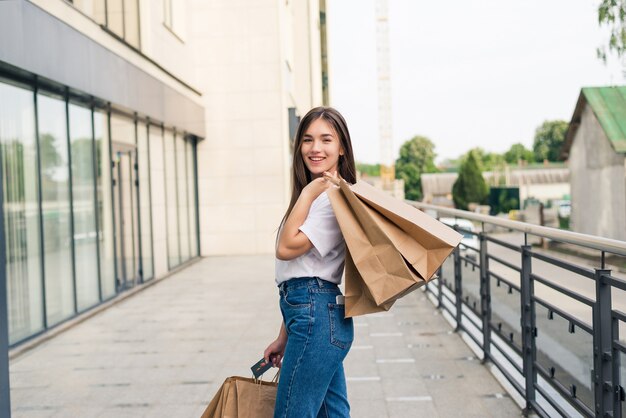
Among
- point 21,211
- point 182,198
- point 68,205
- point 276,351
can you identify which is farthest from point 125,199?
point 276,351

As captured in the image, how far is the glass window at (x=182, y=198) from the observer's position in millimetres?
13484

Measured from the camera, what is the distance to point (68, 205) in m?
7.70

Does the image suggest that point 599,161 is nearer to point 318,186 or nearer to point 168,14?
point 168,14

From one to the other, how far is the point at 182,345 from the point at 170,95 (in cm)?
679

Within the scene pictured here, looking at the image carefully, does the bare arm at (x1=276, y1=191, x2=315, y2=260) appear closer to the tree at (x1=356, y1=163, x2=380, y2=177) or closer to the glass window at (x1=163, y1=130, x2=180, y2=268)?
the glass window at (x1=163, y1=130, x2=180, y2=268)

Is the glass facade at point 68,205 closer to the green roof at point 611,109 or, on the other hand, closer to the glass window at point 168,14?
the glass window at point 168,14

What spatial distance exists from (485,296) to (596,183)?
22.2 m

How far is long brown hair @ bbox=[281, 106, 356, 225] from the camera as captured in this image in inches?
82.0

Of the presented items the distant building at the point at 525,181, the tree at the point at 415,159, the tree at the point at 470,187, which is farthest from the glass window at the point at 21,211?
the tree at the point at 415,159

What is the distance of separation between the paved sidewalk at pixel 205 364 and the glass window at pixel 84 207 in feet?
1.25

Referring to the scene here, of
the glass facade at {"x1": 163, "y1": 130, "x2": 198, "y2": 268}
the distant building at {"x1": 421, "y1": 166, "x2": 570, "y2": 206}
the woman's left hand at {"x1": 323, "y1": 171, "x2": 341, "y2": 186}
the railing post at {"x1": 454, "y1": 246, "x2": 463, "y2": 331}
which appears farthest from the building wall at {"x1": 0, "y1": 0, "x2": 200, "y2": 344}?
the distant building at {"x1": 421, "y1": 166, "x2": 570, "y2": 206}

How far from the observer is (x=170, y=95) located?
11977mm

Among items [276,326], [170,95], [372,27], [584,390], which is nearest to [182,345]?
[276,326]

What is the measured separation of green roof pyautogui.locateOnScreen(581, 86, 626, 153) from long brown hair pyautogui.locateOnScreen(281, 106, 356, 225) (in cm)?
2210
